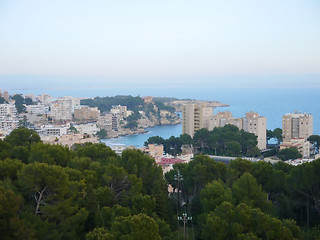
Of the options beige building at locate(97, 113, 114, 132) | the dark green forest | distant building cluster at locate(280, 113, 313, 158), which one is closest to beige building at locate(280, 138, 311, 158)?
distant building cluster at locate(280, 113, 313, 158)

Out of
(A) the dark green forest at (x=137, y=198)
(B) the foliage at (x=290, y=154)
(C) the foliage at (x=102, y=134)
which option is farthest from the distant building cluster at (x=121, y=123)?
(A) the dark green forest at (x=137, y=198)

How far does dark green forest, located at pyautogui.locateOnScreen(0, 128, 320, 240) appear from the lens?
17.4 ft

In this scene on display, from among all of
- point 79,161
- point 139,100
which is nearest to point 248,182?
point 79,161

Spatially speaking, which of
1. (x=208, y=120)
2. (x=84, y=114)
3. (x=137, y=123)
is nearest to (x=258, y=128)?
(x=208, y=120)

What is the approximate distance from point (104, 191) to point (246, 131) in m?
13.2

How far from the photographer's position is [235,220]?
5.73 m

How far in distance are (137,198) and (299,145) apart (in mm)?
11478

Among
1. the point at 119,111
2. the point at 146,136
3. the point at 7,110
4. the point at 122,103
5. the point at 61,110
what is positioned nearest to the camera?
the point at 7,110

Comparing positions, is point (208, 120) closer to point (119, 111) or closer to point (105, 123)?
point (105, 123)

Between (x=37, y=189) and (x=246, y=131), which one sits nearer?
(x=37, y=189)

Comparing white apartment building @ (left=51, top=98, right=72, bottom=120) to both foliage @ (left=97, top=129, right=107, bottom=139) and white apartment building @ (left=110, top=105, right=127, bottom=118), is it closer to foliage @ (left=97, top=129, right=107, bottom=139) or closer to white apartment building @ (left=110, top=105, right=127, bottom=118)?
white apartment building @ (left=110, top=105, right=127, bottom=118)

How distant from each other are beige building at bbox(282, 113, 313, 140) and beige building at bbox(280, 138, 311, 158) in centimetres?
169

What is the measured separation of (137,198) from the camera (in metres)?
6.41

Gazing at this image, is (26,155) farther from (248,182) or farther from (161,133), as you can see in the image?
(161,133)
